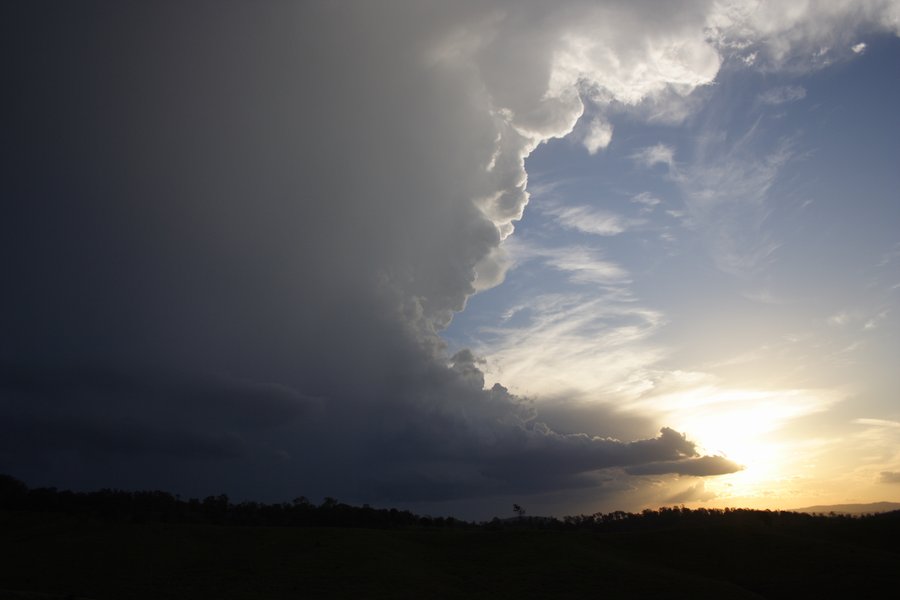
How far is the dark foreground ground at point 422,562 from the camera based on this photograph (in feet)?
179

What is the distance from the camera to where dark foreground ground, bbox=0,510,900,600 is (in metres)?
54.7

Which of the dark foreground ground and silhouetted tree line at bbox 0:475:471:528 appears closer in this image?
the dark foreground ground

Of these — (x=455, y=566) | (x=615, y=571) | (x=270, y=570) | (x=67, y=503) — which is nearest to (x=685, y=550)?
(x=615, y=571)

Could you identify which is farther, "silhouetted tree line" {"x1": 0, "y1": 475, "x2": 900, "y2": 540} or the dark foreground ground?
"silhouetted tree line" {"x1": 0, "y1": 475, "x2": 900, "y2": 540}

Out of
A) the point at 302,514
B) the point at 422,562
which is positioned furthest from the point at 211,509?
the point at 422,562

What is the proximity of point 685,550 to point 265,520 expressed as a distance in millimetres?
87317

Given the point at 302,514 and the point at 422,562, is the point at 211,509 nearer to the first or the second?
the point at 302,514

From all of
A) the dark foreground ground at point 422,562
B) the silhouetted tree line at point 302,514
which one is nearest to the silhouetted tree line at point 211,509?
the silhouetted tree line at point 302,514

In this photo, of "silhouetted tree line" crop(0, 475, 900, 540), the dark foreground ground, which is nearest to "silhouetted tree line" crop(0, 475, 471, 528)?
"silhouetted tree line" crop(0, 475, 900, 540)

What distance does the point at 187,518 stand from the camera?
111 m

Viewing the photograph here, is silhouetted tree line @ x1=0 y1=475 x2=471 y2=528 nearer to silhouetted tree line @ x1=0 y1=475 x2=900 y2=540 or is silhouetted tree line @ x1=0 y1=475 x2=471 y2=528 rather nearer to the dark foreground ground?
silhouetted tree line @ x1=0 y1=475 x2=900 y2=540

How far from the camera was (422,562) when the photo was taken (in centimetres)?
6662

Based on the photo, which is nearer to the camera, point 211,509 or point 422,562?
point 422,562

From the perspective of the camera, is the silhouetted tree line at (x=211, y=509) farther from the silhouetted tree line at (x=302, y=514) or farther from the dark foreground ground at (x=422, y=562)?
the dark foreground ground at (x=422, y=562)
